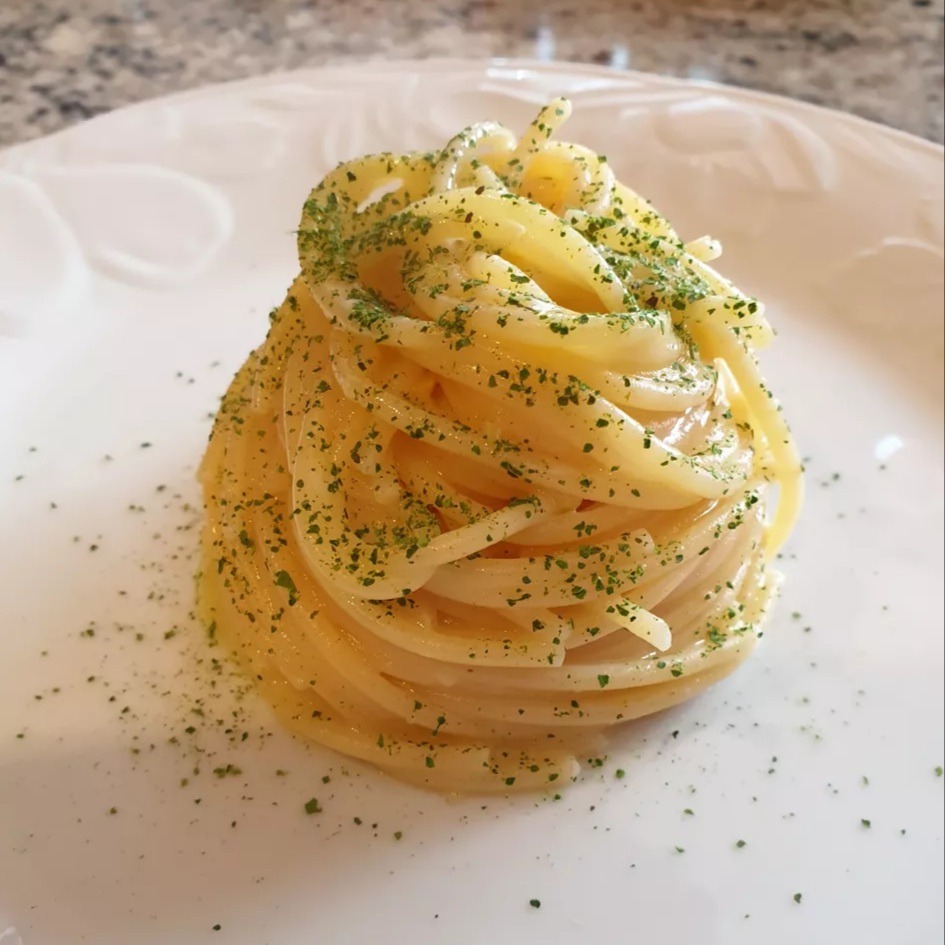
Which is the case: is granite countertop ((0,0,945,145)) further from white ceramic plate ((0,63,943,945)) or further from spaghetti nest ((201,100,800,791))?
spaghetti nest ((201,100,800,791))

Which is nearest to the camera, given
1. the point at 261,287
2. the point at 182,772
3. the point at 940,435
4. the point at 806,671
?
the point at 182,772

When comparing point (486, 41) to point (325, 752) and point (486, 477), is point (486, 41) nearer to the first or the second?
point (486, 477)

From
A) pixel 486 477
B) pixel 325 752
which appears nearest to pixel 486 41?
pixel 486 477

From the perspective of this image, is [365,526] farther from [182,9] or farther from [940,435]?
[182,9]

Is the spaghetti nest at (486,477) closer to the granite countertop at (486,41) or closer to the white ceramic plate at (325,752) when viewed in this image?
the white ceramic plate at (325,752)

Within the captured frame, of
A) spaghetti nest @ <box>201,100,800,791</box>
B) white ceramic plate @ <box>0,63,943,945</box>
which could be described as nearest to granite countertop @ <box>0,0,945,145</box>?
white ceramic plate @ <box>0,63,943,945</box>

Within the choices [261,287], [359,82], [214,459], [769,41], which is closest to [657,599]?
[214,459]
